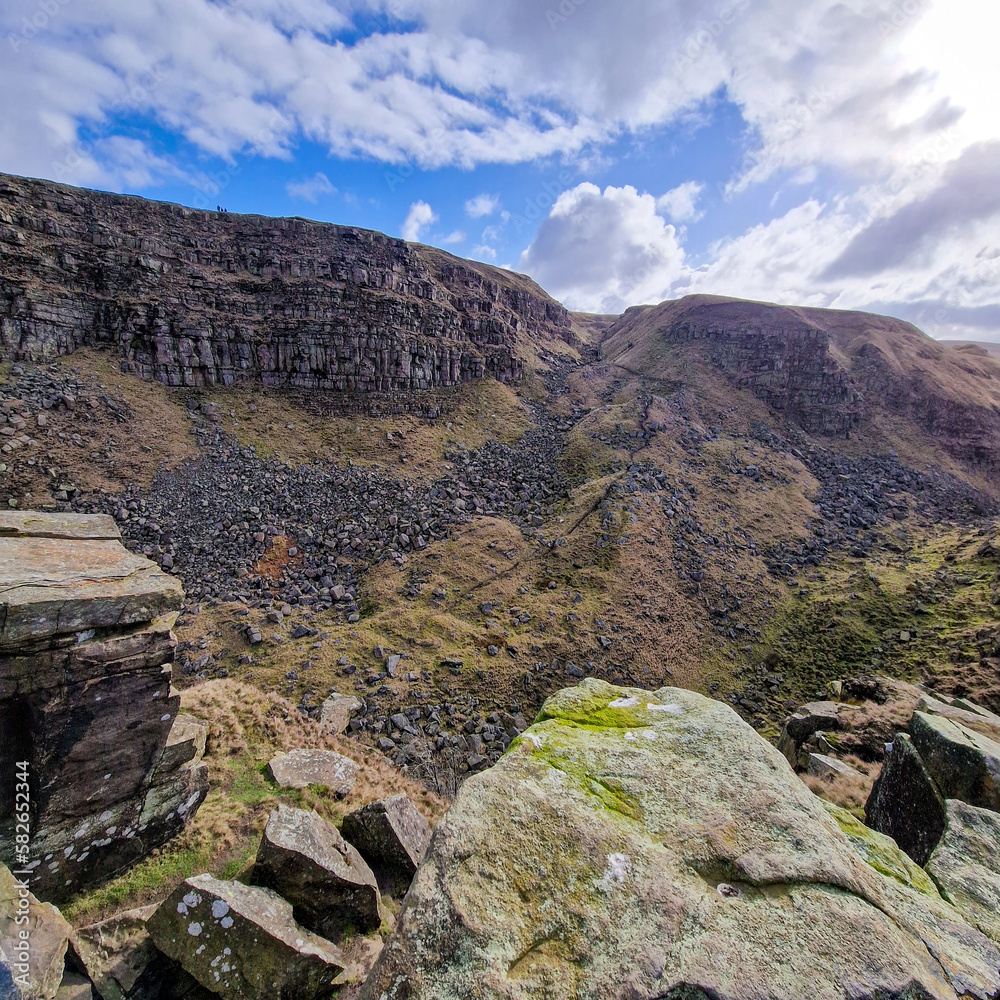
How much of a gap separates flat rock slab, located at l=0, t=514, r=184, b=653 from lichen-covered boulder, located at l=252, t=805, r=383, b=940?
4.46 m

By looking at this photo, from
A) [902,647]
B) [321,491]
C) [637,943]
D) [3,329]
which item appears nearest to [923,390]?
[902,647]

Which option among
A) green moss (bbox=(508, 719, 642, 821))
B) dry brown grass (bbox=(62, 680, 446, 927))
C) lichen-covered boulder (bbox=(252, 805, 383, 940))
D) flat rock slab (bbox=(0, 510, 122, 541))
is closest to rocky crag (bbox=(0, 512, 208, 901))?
flat rock slab (bbox=(0, 510, 122, 541))

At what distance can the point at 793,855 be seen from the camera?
4.47 meters

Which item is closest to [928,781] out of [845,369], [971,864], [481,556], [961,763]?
[961,763]

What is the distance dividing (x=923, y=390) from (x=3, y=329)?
254 feet

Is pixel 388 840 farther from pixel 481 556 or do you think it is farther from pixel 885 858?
pixel 481 556

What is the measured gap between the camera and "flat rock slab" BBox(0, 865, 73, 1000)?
16.3ft

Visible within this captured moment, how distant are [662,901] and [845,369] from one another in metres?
59.9

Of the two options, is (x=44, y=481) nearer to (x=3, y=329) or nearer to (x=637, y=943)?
(x=3, y=329)

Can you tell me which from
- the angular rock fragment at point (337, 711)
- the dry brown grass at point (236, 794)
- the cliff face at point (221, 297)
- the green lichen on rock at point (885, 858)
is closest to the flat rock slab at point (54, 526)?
the dry brown grass at point (236, 794)

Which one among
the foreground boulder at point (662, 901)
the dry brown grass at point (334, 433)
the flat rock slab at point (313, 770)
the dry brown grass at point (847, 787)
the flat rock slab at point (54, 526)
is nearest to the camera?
the foreground boulder at point (662, 901)

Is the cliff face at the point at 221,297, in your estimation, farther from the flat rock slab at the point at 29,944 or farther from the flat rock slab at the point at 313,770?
the flat rock slab at the point at 29,944

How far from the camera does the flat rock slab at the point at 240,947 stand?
5980 mm

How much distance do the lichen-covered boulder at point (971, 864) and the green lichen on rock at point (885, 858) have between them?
1.28 ft
